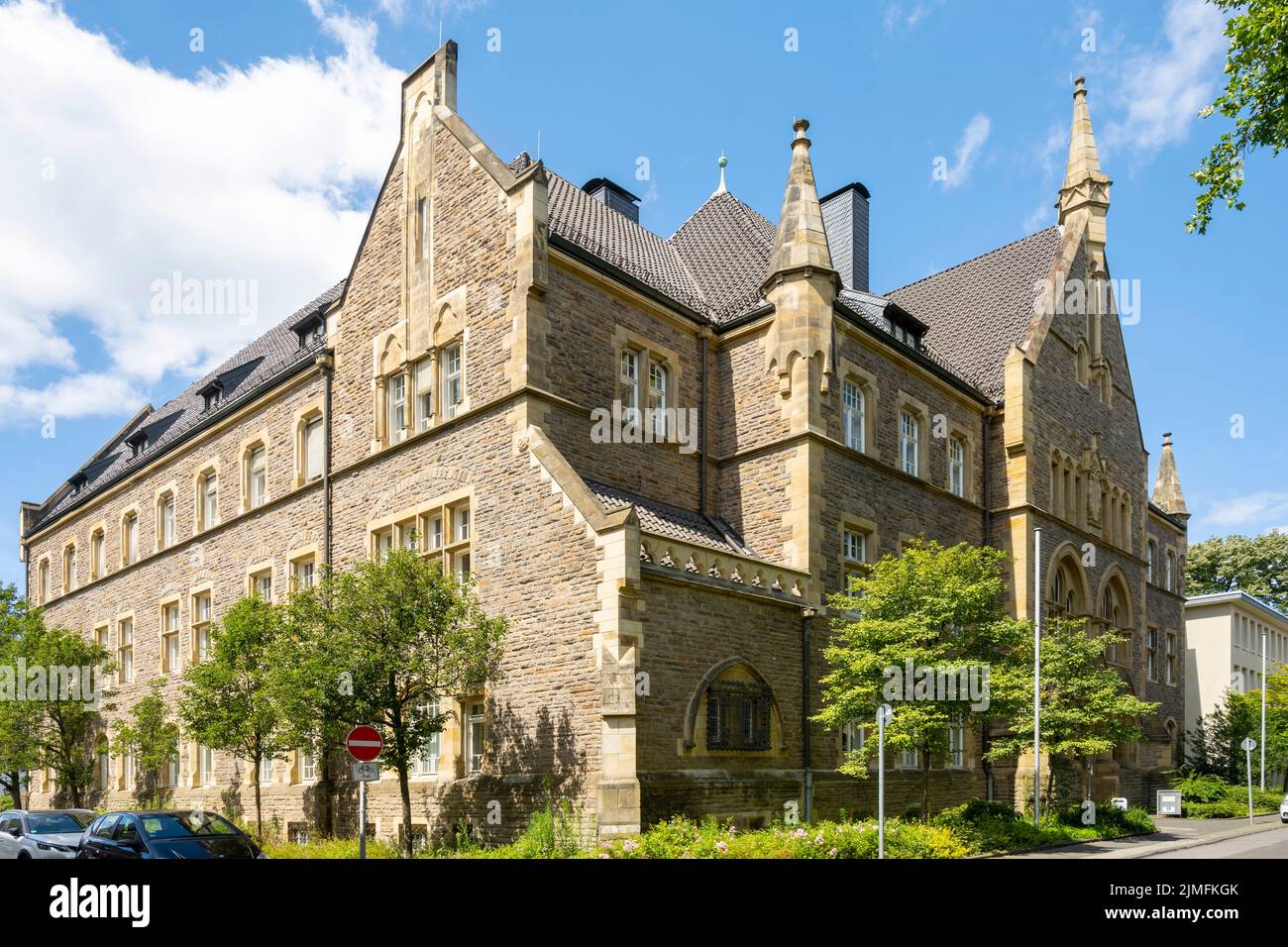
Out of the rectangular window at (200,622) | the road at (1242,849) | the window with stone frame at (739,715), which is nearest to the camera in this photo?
the window with stone frame at (739,715)

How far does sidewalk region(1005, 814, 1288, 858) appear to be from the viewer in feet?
68.1

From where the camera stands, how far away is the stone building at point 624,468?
62.4 feet

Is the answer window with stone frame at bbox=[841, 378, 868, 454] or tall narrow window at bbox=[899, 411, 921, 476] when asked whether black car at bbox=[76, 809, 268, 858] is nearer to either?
window with stone frame at bbox=[841, 378, 868, 454]

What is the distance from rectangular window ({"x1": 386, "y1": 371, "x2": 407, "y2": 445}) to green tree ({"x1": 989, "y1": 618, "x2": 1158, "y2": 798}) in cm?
1504

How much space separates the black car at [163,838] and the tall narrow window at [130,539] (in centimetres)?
2250

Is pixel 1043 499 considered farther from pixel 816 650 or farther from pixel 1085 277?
pixel 816 650

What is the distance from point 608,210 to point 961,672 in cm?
1561

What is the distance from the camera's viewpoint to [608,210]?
1153 inches

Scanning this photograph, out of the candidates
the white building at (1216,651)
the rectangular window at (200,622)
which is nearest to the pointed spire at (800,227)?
the rectangular window at (200,622)

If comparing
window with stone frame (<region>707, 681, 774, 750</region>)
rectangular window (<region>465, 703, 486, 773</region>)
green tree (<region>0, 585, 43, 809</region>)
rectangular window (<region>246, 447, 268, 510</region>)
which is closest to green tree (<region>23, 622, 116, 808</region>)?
green tree (<region>0, 585, 43, 809</region>)

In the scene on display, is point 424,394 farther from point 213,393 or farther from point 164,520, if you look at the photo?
point 164,520

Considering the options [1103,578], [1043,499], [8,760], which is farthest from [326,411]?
[1103,578]

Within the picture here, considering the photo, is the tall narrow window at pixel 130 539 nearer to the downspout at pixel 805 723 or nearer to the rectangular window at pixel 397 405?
the rectangular window at pixel 397 405

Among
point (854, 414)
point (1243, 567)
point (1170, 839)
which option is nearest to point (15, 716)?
point (854, 414)
